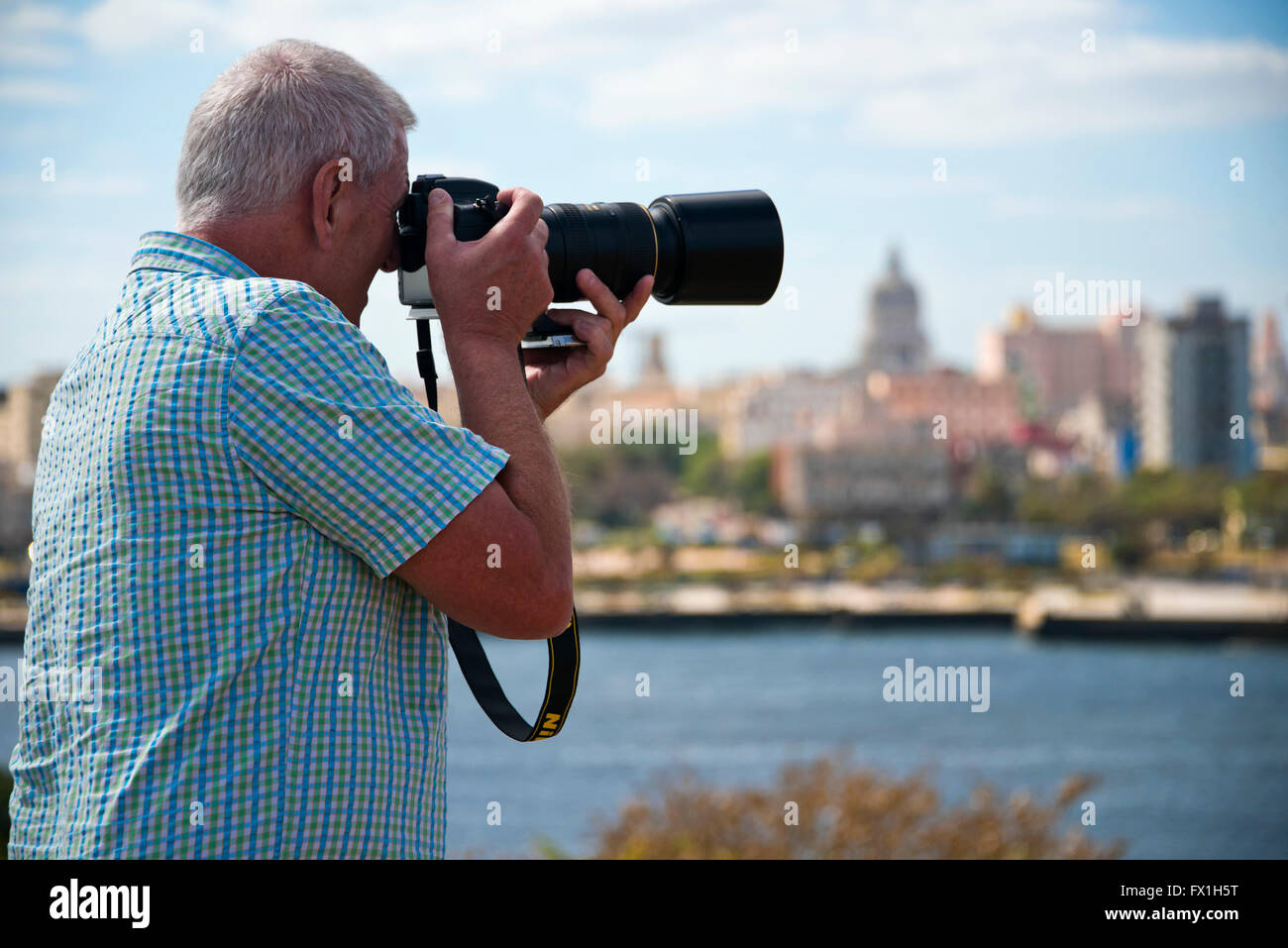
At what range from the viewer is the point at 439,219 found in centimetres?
104

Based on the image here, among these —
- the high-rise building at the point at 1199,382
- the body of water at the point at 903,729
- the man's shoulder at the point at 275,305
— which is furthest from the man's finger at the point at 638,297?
the high-rise building at the point at 1199,382

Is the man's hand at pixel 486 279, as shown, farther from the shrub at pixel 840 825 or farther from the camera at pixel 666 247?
the shrub at pixel 840 825

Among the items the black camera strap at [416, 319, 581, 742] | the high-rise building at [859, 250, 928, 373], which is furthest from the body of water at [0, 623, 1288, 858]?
the high-rise building at [859, 250, 928, 373]

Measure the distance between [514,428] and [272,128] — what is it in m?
0.26

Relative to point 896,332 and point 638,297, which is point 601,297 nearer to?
point 638,297

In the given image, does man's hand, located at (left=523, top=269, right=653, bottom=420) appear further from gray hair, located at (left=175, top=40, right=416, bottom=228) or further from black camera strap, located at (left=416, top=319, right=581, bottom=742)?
gray hair, located at (left=175, top=40, right=416, bottom=228)

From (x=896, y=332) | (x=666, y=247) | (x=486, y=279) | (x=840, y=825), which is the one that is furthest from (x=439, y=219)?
(x=896, y=332)

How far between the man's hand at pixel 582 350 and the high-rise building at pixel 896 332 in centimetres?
8990

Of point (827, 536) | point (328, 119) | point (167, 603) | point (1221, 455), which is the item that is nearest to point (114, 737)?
point (167, 603)

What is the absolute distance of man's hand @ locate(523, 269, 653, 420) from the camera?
1.18m

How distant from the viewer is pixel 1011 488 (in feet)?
157

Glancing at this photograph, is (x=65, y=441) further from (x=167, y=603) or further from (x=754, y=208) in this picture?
(x=754, y=208)

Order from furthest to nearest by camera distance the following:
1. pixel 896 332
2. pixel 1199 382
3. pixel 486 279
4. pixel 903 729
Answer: pixel 896 332, pixel 1199 382, pixel 903 729, pixel 486 279
